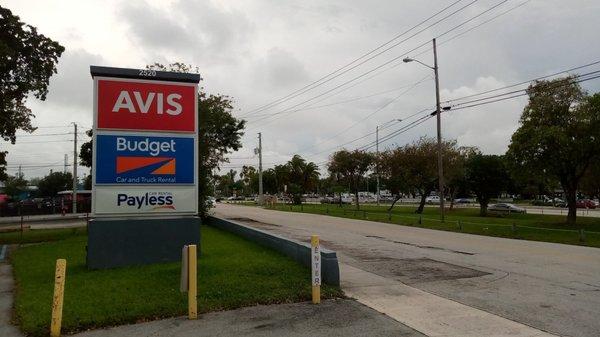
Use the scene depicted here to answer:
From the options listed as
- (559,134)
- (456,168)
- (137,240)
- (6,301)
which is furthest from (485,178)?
(6,301)

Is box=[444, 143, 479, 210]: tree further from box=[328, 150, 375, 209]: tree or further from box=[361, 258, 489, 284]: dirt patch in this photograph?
box=[361, 258, 489, 284]: dirt patch

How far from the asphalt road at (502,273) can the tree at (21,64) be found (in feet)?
45.1

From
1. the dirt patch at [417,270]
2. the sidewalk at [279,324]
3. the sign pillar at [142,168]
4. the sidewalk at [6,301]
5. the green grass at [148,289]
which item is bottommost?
the sidewalk at [6,301]

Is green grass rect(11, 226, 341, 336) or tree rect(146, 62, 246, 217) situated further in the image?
tree rect(146, 62, 246, 217)

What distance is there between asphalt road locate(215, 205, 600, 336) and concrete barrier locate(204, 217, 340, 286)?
1823 millimetres

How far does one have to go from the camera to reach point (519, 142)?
98.0ft

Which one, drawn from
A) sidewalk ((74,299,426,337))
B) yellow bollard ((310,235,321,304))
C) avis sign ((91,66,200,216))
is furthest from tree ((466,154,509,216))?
sidewalk ((74,299,426,337))

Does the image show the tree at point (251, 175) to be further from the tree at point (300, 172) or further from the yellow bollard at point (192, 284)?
the yellow bollard at point (192, 284)

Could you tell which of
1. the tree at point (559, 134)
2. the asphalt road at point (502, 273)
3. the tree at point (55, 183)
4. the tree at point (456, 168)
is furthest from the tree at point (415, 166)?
the tree at point (55, 183)

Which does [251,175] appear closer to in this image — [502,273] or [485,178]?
[485,178]

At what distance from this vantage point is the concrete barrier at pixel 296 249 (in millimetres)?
9562

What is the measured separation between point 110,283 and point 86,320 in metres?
2.44

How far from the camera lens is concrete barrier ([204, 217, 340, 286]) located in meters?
9.56

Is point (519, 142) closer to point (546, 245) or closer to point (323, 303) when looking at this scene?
point (546, 245)
